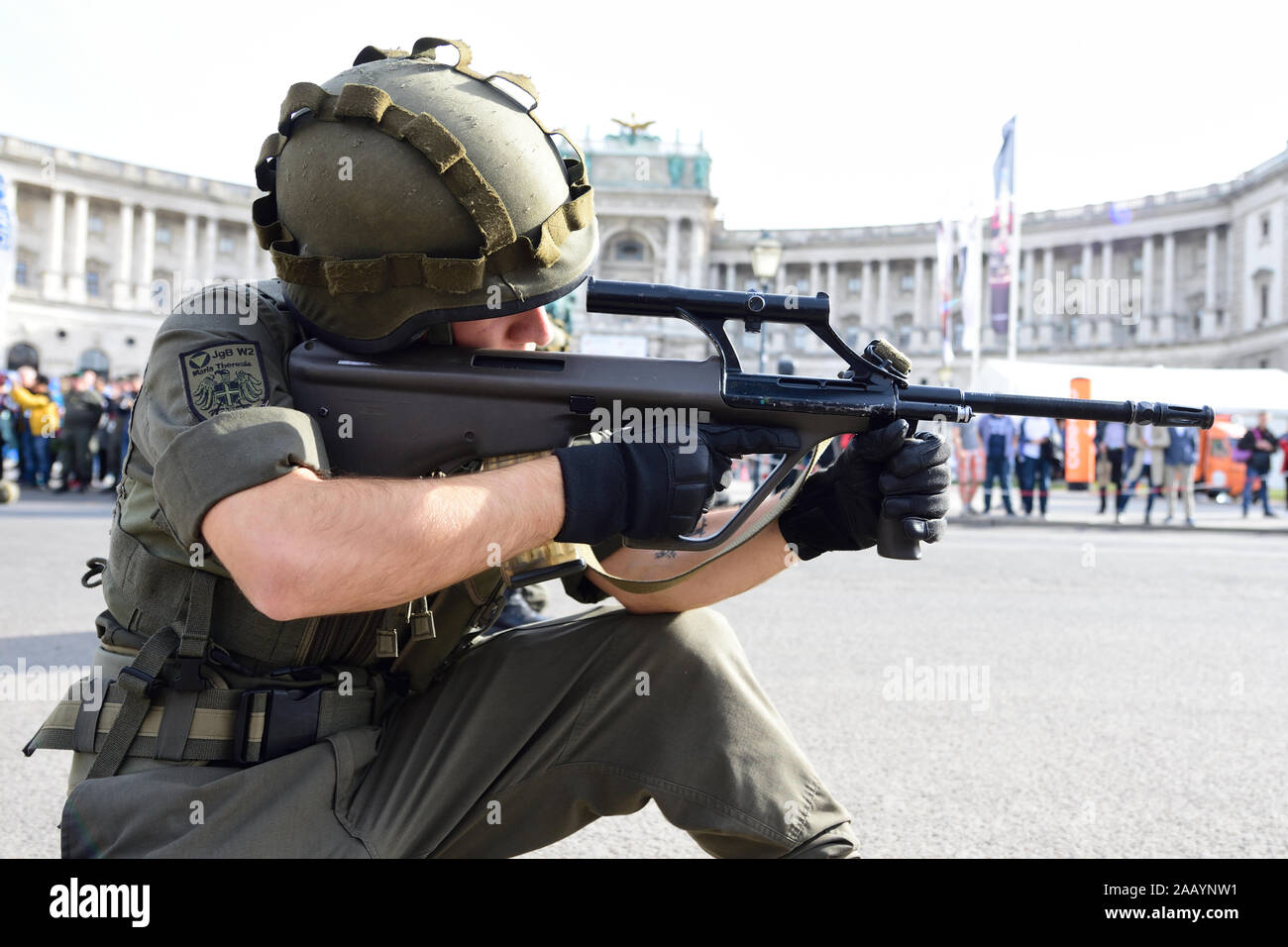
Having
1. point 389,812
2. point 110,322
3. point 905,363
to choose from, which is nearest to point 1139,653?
point 905,363

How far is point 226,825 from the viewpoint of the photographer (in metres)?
1.65

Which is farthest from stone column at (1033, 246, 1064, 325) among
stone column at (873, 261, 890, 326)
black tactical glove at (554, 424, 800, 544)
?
black tactical glove at (554, 424, 800, 544)

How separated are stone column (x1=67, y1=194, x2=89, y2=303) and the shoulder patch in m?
65.4

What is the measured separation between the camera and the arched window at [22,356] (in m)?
56.2

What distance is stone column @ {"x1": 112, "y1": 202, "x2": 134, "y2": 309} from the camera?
60.6 meters

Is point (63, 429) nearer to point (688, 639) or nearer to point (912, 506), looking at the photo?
point (688, 639)

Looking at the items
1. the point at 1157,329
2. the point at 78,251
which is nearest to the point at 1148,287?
the point at 1157,329

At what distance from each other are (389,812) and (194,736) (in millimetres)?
341

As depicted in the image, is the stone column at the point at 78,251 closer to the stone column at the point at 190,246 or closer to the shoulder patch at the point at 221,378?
the stone column at the point at 190,246

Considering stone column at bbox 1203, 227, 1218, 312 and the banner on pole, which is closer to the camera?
the banner on pole

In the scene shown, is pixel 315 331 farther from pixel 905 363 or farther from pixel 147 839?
pixel 905 363

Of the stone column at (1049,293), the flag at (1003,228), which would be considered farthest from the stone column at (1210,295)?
the flag at (1003,228)

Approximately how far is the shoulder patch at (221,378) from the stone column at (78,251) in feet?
214

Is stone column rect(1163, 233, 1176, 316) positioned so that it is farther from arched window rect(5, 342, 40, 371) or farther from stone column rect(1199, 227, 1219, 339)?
arched window rect(5, 342, 40, 371)
